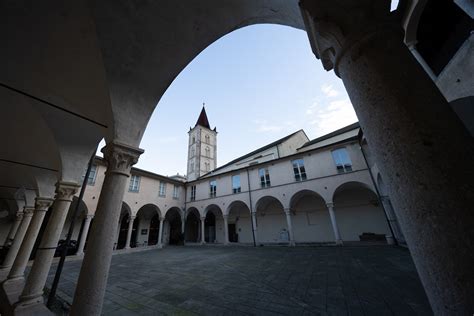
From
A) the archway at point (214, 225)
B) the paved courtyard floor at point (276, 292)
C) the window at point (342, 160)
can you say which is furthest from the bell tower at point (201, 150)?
the paved courtyard floor at point (276, 292)

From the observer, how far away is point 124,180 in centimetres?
278

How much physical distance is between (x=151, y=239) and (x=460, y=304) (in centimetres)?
2217

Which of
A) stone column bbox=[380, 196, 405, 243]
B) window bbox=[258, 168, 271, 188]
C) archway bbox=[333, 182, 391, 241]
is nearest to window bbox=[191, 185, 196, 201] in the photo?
window bbox=[258, 168, 271, 188]

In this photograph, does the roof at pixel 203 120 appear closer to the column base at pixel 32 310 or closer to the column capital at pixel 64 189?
the column capital at pixel 64 189

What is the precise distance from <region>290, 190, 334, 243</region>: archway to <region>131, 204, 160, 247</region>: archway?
42.2ft

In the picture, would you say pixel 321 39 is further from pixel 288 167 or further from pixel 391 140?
pixel 288 167

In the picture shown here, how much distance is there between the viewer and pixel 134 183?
15.9 metres

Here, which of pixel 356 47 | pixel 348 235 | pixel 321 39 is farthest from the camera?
pixel 348 235

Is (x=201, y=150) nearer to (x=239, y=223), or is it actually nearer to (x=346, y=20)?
(x=239, y=223)

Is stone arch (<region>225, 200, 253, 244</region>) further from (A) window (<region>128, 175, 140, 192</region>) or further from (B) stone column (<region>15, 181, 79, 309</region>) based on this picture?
(B) stone column (<region>15, 181, 79, 309</region>)

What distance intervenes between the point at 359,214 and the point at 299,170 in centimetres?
511

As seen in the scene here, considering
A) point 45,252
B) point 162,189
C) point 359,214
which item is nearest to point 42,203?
point 45,252

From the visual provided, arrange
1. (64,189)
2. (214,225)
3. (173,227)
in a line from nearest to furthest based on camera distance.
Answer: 1. (64,189)
2. (214,225)
3. (173,227)

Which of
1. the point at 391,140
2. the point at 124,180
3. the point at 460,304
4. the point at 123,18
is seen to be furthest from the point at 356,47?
the point at 124,180
